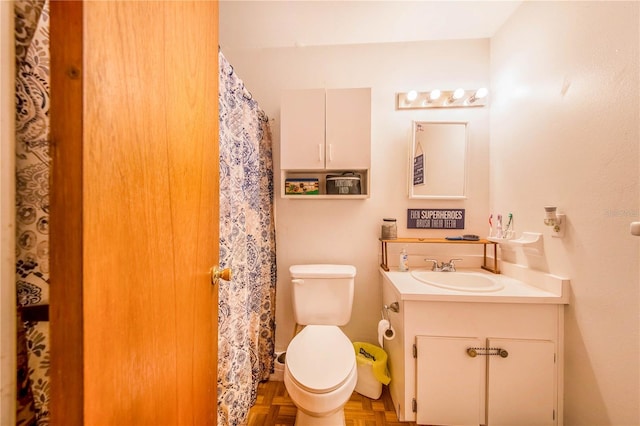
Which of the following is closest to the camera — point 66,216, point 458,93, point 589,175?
point 66,216

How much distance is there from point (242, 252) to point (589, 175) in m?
1.62

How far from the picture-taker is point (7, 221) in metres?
0.35

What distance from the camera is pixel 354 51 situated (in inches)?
70.4

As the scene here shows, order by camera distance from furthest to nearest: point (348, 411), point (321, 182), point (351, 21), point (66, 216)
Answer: point (321, 182) < point (351, 21) < point (348, 411) < point (66, 216)

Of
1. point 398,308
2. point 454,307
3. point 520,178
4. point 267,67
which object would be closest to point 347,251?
point 398,308

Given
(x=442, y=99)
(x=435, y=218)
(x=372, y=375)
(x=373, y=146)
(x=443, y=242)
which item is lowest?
(x=372, y=375)

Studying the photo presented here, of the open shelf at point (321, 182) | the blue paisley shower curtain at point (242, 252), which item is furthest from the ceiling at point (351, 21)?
the open shelf at point (321, 182)

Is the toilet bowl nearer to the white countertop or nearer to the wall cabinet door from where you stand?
the white countertop

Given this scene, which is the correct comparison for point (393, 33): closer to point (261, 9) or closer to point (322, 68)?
point (322, 68)

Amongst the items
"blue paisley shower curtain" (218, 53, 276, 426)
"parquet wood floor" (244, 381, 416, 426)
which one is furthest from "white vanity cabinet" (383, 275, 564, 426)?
"blue paisley shower curtain" (218, 53, 276, 426)

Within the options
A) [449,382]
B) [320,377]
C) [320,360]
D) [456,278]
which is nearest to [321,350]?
[320,360]

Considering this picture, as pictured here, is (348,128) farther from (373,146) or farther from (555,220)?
(555,220)

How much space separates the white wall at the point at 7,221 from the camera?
34 cm

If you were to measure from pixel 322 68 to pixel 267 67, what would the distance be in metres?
0.42
